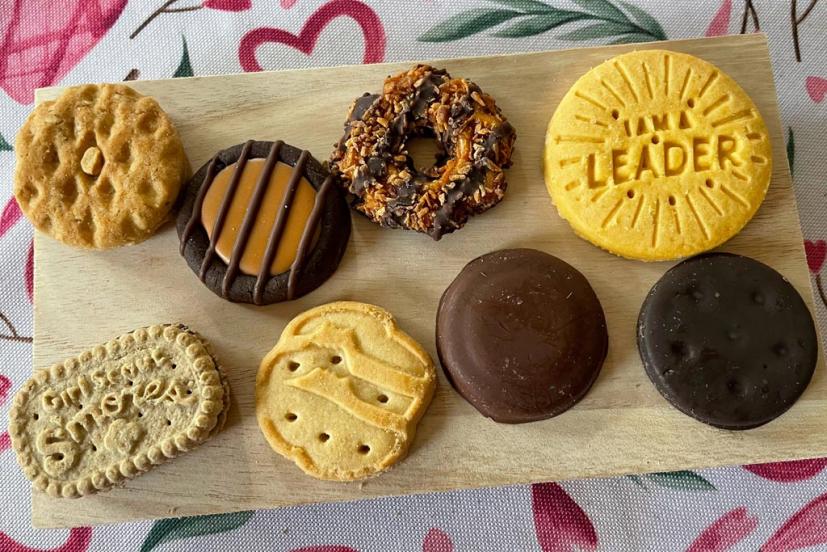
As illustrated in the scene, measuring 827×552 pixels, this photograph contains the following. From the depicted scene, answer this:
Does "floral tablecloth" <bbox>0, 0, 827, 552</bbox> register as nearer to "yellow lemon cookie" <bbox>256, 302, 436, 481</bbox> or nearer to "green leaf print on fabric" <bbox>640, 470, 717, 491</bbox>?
"green leaf print on fabric" <bbox>640, 470, 717, 491</bbox>

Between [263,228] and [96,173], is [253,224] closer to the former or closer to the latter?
[263,228]

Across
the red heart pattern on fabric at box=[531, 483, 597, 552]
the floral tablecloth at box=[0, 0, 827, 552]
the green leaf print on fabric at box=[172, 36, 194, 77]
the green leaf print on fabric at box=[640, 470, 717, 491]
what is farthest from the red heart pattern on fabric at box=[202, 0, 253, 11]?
the green leaf print on fabric at box=[640, 470, 717, 491]

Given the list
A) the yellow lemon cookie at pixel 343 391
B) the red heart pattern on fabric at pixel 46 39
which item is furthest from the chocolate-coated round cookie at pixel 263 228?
the red heart pattern on fabric at pixel 46 39

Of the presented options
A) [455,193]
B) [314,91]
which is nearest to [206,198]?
[314,91]

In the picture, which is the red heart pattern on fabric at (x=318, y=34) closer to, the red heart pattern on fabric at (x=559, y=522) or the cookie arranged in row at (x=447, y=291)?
the cookie arranged in row at (x=447, y=291)

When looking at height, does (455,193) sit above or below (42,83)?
below

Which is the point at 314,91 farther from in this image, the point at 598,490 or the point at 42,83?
the point at 598,490

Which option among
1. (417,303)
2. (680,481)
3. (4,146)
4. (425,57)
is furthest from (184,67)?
(680,481)
